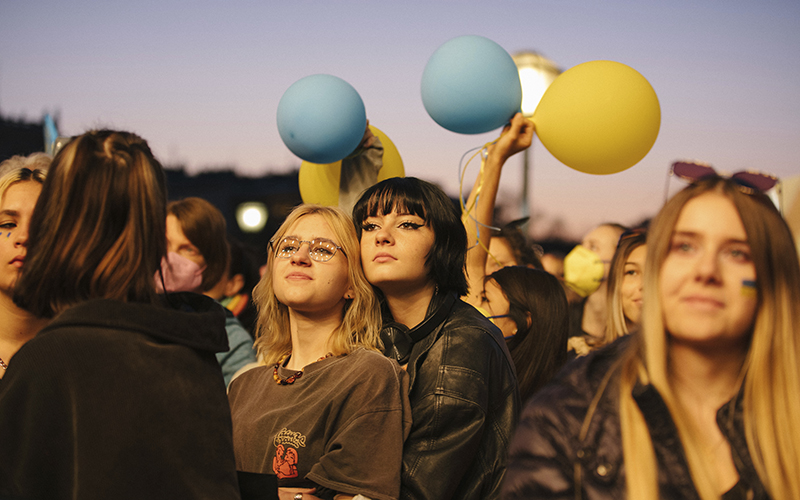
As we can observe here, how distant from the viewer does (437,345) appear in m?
2.45

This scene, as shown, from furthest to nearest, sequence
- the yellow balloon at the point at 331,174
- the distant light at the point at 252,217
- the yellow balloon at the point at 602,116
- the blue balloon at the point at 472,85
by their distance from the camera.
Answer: the distant light at the point at 252,217 → the yellow balloon at the point at 331,174 → the blue balloon at the point at 472,85 → the yellow balloon at the point at 602,116

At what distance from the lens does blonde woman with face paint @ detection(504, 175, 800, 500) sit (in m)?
1.35

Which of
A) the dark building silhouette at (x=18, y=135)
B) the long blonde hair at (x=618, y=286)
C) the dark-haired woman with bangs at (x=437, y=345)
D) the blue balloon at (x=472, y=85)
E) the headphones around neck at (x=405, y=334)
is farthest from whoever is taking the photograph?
the dark building silhouette at (x=18, y=135)

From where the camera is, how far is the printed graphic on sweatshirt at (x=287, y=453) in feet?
7.24

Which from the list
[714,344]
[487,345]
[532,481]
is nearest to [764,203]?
[714,344]

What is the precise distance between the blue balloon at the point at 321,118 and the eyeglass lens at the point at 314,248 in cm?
89

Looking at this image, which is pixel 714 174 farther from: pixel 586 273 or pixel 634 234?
pixel 586 273

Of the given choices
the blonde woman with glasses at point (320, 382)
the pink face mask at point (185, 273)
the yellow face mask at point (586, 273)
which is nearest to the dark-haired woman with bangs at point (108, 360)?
the blonde woman with glasses at point (320, 382)

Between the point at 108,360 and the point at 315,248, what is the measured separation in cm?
124

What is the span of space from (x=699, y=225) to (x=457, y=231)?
140 centimetres

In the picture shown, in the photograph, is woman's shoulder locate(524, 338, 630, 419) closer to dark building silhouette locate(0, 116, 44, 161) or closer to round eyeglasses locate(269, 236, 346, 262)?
round eyeglasses locate(269, 236, 346, 262)

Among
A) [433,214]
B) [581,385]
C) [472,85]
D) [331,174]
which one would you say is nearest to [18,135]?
[331,174]

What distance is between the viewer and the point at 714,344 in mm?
1432

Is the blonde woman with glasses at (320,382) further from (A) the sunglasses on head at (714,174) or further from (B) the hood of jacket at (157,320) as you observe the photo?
(A) the sunglasses on head at (714,174)
